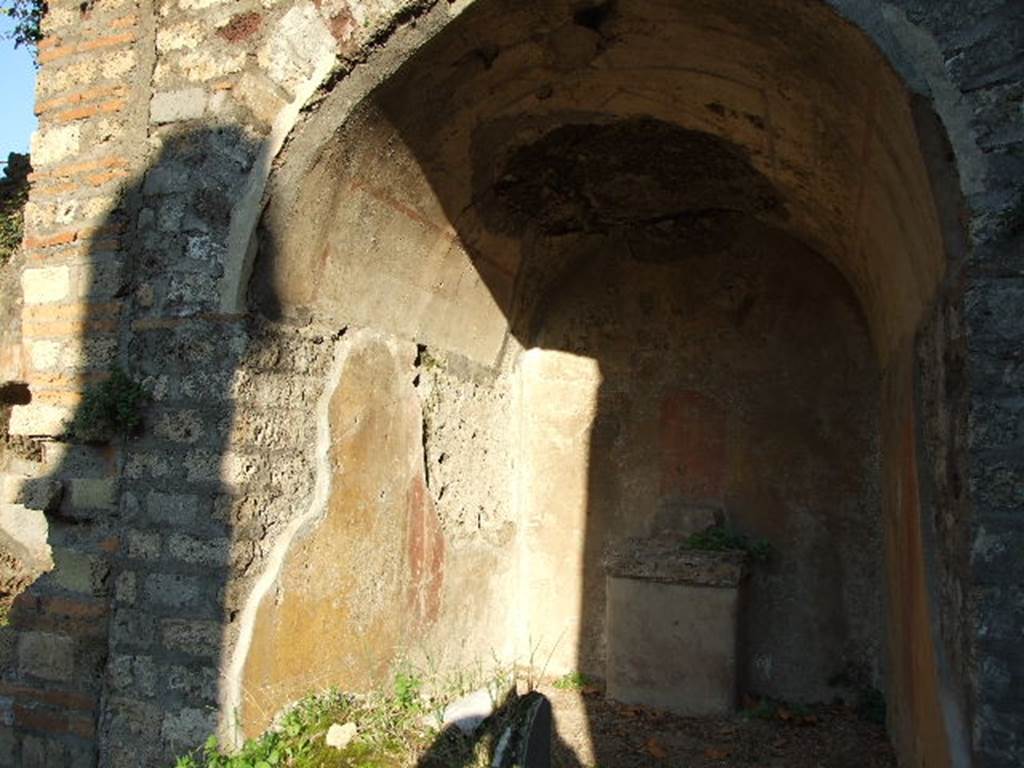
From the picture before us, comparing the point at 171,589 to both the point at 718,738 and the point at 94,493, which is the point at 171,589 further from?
the point at 718,738

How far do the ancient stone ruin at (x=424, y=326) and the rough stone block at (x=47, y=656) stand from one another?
0.01 metres

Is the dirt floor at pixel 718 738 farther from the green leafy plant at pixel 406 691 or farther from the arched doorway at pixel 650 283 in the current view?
the green leafy plant at pixel 406 691

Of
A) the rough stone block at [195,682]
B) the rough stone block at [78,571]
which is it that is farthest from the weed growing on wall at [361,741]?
the rough stone block at [78,571]

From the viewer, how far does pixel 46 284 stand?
11.0ft

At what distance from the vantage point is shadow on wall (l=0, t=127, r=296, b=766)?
9.85ft

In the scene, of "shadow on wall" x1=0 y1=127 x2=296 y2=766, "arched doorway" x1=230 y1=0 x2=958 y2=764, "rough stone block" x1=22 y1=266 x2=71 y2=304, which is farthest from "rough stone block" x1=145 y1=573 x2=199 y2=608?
"rough stone block" x1=22 y1=266 x2=71 y2=304

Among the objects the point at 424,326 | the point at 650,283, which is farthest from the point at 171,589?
the point at 650,283

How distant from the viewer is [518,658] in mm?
5176

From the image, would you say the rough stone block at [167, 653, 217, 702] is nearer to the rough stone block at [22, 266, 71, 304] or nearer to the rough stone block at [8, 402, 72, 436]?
the rough stone block at [8, 402, 72, 436]

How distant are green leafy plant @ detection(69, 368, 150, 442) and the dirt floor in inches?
91.5

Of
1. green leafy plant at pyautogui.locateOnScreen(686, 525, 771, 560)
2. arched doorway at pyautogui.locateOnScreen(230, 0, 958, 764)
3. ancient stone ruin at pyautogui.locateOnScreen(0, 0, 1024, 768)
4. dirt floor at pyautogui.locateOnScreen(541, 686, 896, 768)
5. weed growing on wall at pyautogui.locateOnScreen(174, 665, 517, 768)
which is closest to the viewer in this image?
ancient stone ruin at pyautogui.locateOnScreen(0, 0, 1024, 768)

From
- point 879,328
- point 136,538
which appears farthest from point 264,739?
point 879,328

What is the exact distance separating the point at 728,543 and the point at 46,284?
3584 millimetres

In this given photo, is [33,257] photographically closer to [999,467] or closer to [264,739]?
[264,739]
